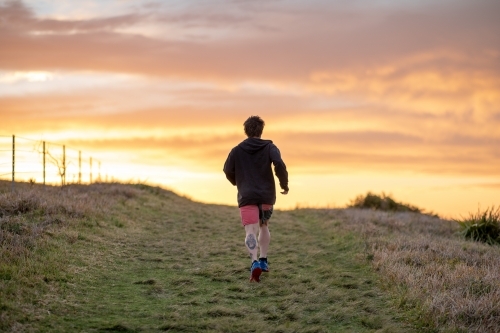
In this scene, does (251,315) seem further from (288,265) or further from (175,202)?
(175,202)

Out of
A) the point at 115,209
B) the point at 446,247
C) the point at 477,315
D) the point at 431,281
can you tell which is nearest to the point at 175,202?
the point at 115,209

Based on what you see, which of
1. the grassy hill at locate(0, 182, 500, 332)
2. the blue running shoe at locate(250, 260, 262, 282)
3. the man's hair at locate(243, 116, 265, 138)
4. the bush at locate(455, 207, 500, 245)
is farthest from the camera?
the bush at locate(455, 207, 500, 245)

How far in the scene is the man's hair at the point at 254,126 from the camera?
9781 mm

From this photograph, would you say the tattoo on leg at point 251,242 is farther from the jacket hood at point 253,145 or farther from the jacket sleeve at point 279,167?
the jacket hood at point 253,145

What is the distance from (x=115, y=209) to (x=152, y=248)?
468 cm

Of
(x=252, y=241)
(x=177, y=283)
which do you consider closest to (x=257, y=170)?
(x=252, y=241)

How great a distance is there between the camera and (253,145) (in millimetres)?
9680

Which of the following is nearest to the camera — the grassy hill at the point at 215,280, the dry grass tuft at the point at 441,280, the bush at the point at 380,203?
the dry grass tuft at the point at 441,280

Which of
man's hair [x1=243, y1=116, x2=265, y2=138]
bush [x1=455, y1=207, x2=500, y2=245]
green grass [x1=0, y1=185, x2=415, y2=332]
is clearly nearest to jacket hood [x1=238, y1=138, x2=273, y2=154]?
man's hair [x1=243, y1=116, x2=265, y2=138]

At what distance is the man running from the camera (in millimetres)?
9549

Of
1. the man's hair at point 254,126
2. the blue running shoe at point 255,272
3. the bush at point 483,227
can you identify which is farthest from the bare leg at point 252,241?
the bush at point 483,227

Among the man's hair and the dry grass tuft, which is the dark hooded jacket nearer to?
the man's hair

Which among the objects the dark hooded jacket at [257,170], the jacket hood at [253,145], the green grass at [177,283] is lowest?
the green grass at [177,283]

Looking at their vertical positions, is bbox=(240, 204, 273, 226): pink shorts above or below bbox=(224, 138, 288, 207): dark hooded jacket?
below
